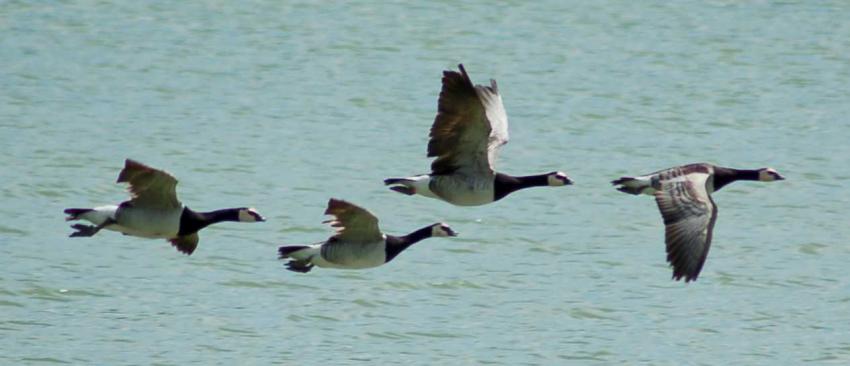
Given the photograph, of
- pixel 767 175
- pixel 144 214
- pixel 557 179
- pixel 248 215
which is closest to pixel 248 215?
pixel 248 215

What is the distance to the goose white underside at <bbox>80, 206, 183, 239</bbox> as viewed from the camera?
51.0 ft

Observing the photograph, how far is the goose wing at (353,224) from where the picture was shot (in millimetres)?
15188

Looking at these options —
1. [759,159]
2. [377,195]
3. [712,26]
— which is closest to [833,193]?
[759,159]

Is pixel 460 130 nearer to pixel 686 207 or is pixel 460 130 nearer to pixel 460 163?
pixel 460 163

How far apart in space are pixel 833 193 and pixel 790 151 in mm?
2956

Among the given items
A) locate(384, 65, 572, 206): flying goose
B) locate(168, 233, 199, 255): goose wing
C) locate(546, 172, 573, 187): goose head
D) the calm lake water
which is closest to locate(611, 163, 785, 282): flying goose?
locate(546, 172, 573, 187): goose head

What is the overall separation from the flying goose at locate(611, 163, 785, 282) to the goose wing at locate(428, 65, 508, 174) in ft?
4.62

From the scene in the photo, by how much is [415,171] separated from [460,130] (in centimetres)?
1076

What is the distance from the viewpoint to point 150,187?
15430 mm

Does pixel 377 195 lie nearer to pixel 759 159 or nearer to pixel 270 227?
pixel 270 227

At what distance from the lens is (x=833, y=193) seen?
26.9 meters

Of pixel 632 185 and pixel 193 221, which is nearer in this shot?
pixel 193 221

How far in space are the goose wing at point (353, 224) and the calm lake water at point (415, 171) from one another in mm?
3413

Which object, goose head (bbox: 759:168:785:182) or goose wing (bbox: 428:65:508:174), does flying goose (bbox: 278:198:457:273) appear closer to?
goose wing (bbox: 428:65:508:174)
